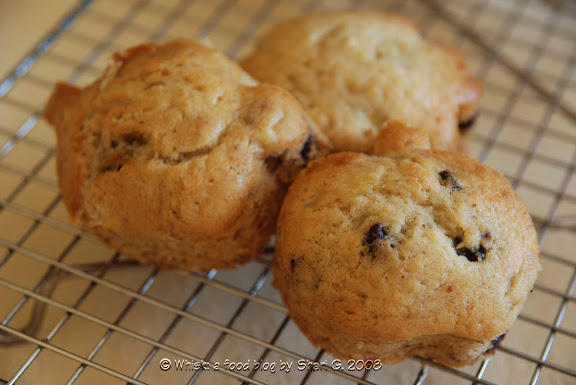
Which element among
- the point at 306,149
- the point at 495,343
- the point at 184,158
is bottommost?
the point at 495,343

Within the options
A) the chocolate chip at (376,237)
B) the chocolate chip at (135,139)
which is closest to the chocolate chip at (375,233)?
the chocolate chip at (376,237)

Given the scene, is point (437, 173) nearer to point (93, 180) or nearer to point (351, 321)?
point (351, 321)

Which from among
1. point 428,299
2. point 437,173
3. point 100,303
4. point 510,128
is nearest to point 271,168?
point 437,173

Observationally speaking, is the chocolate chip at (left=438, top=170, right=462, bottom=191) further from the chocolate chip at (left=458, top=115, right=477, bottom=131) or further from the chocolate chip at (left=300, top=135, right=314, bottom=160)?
the chocolate chip at (left=458, top=115, right=477, bottom=131)

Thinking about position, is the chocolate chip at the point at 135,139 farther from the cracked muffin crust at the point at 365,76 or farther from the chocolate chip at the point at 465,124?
the chocolate chip at the point at 465,124

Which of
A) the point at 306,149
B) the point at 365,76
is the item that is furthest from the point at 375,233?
the point at 365,76

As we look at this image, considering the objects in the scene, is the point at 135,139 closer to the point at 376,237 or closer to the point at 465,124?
the point at 376,237
